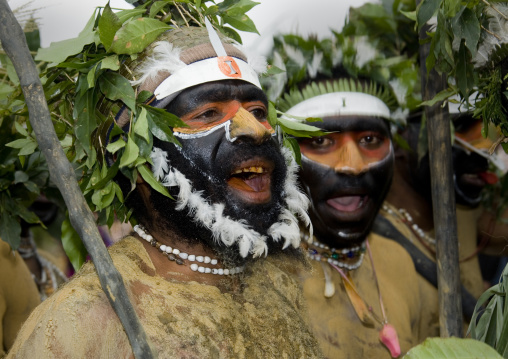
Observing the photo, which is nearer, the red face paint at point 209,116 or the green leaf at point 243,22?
the red face paint at point 209,116

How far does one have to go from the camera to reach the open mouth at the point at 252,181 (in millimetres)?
2600

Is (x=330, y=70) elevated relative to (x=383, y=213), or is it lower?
elevated

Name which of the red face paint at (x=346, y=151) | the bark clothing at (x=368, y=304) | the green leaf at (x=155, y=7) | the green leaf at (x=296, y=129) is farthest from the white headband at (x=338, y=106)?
the green leaf at (x=155, y=7)

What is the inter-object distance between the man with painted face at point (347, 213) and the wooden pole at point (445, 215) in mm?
330

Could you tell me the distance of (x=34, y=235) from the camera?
5516 millimetres

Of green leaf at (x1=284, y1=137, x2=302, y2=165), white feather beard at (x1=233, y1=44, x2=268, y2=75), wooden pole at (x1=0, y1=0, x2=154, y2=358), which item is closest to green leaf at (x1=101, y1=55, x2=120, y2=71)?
wooden pole at (x1=0, y1=0, x2=154, y2=358)

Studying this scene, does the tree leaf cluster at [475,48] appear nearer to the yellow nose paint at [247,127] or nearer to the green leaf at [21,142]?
the yellow nose paint at [247,127]

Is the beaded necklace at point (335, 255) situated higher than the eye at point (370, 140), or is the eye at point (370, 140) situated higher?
the eye at point (370, 140)

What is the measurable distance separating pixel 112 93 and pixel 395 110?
2049 millimetres

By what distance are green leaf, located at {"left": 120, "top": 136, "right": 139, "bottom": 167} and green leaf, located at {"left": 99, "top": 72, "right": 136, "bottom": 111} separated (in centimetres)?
13

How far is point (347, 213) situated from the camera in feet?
11.8

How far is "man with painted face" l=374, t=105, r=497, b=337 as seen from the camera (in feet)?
15.6

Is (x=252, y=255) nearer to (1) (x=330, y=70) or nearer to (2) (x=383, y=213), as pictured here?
(1) (x=330, y=70)

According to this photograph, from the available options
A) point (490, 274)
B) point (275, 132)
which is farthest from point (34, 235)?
point (490, 274)
